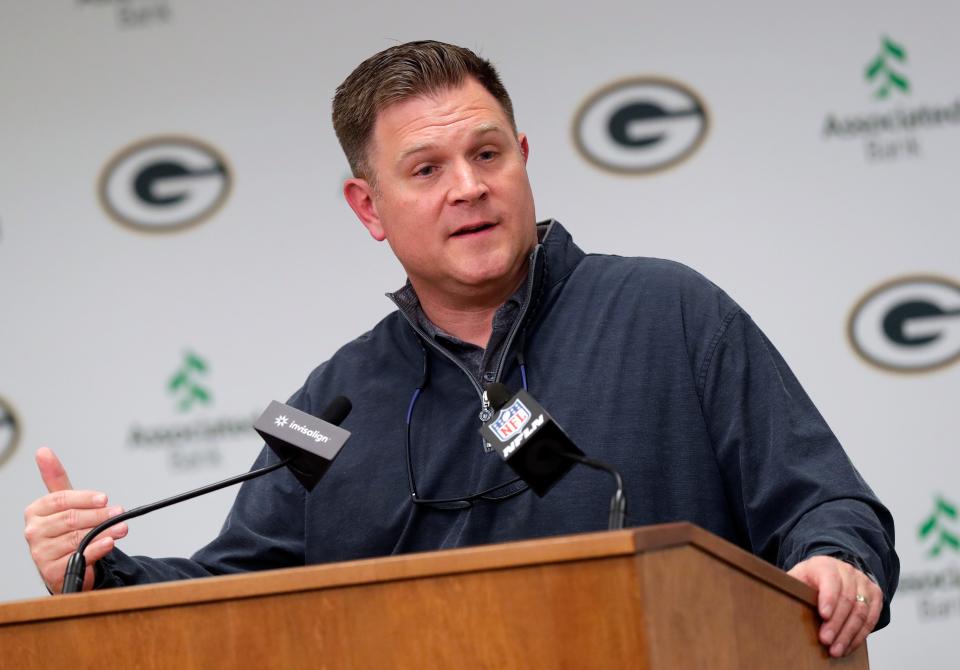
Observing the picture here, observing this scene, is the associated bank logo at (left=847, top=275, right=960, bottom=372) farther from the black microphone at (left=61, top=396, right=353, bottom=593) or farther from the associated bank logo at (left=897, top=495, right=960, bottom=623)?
the black microphone at (left=61, top=396, right=353, bottom=593)

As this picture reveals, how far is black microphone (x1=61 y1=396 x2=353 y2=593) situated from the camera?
173 cm

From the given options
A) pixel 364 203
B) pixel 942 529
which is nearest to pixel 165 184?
pixel 364 203

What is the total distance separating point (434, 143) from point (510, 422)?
2.85ft

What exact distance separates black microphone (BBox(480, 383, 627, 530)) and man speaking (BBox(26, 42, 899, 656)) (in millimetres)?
435

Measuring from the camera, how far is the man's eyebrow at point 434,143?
2246mm

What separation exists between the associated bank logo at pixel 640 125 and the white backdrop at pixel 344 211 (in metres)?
0.03

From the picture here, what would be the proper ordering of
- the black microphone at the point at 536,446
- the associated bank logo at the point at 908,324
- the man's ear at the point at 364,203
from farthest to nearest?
the associated bank logo at the point at 908,324 → the man's ear at the point at 364,203 → the black microphone at the point at 536,446

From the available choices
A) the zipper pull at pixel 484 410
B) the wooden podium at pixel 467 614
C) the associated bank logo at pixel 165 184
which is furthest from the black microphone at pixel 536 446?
the associated bank logo at pixel 165 184

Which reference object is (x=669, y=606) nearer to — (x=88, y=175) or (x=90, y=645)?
(x=90, y=645)

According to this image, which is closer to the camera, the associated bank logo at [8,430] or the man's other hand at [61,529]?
the man's other hand at [61,529]

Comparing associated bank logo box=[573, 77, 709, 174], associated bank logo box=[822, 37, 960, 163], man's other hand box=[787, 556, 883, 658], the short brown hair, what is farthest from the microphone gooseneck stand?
associated bank logo box=[822, 37, 960, 163]

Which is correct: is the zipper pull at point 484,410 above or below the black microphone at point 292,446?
below

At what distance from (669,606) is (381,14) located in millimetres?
2579

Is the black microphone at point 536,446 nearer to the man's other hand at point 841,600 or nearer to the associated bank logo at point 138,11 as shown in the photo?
the man's other hand at point 841,600
